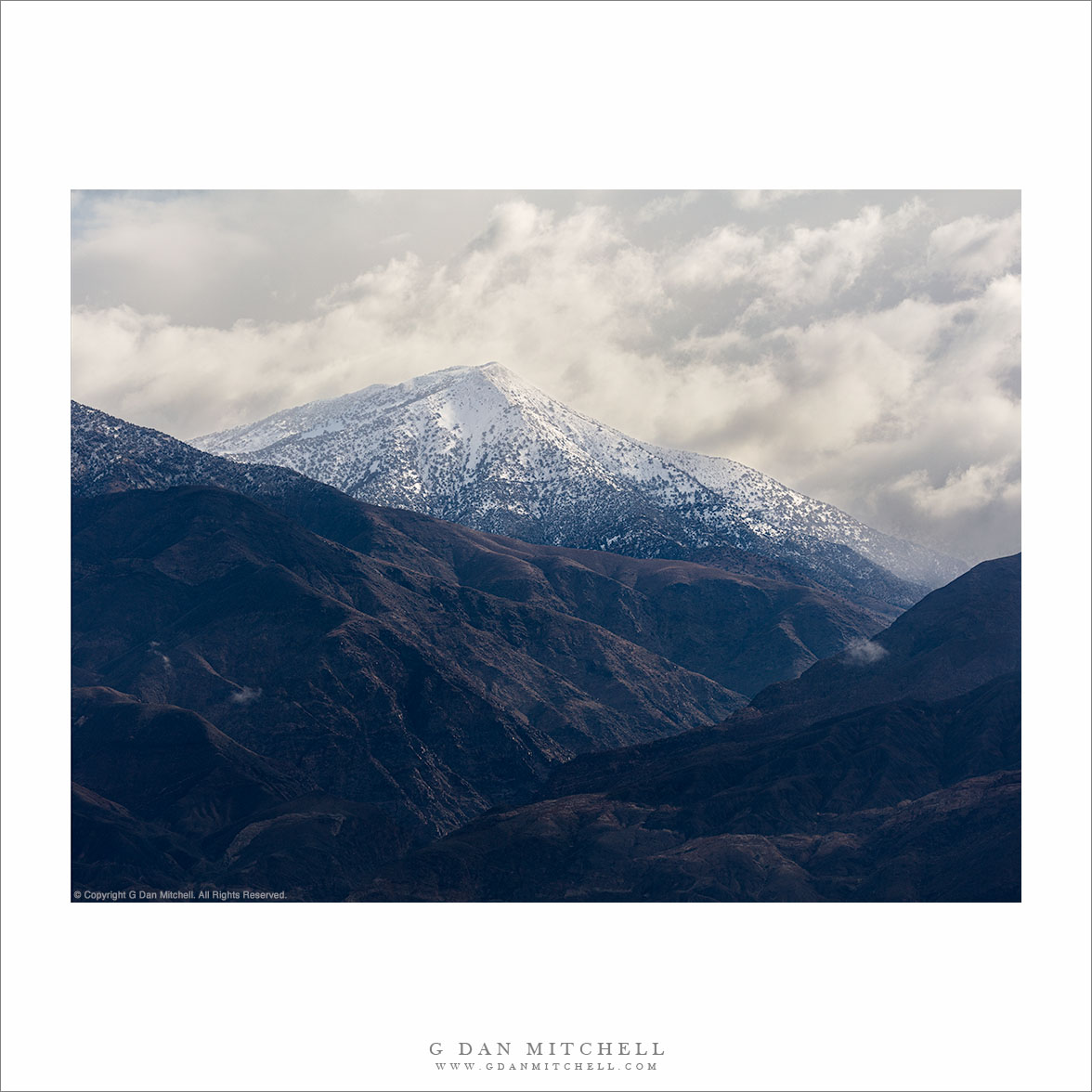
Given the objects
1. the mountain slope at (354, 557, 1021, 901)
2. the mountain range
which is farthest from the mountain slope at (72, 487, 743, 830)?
the mountain slope at (354, 557, 1021, 901)

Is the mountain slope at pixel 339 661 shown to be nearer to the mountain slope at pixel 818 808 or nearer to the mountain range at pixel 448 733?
the mountain range at pixel 448 733

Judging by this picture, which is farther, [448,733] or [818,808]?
[448,733]

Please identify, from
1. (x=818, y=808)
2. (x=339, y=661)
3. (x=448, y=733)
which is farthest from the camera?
(x=448, y=733)

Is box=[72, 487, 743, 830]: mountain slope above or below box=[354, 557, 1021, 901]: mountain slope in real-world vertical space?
above

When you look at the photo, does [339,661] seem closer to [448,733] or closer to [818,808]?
[448,733]

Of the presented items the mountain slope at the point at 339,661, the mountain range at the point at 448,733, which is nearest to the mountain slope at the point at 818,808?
the mountain range at the point at 448,733

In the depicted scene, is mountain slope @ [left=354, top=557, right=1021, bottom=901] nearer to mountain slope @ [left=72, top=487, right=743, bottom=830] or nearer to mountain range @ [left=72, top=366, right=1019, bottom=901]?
mountain range @ [left=72, top=366, right=1019, bottom=901]

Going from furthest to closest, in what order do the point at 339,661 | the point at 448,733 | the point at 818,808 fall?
the point at 448,733
the point at 339,661
the point at 818,808

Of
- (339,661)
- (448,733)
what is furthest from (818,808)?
(339,661)

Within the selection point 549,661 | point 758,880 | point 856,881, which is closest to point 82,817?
point 758,880
